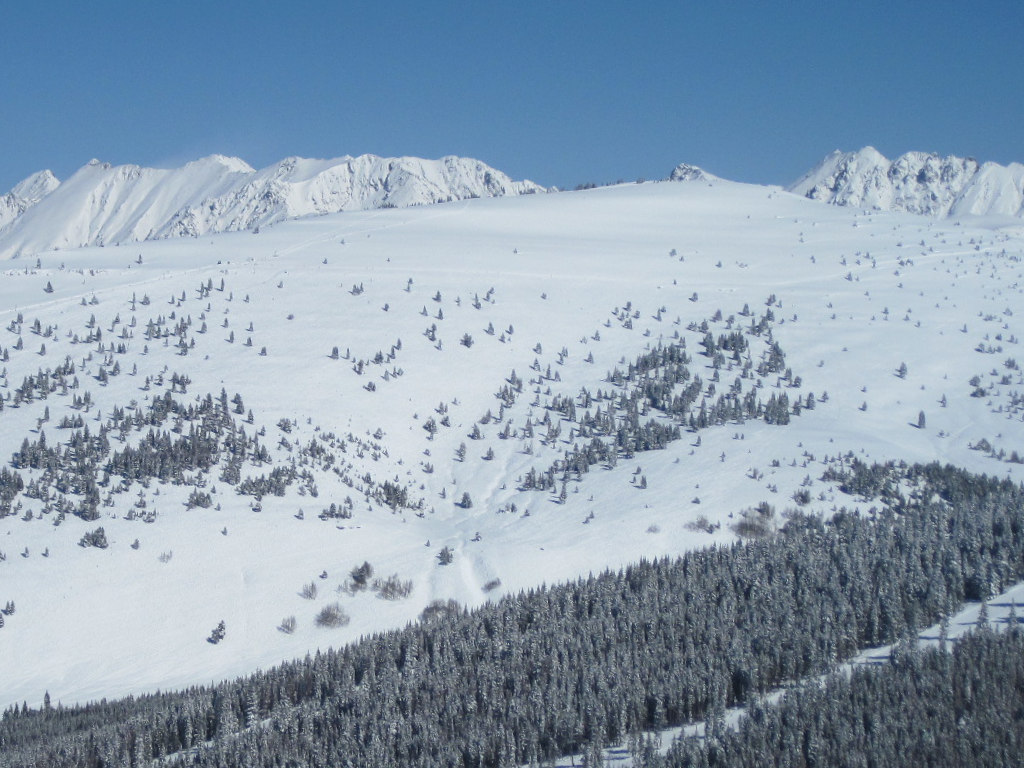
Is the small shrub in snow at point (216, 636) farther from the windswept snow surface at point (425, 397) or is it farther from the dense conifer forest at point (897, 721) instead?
the dense conifer forest at point (897, 721)

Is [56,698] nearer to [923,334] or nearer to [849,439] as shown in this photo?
[849,439]

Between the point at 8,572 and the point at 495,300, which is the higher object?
the point at 495,300

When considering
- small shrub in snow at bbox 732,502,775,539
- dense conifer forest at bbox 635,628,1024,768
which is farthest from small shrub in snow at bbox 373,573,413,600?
dense conifer forest at bbox 635,628,1024,768

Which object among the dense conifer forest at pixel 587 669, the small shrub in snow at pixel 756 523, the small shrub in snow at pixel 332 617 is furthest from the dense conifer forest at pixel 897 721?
the small shrub in snow at pixel 756 523

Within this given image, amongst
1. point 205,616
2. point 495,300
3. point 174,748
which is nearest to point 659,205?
point 495,300

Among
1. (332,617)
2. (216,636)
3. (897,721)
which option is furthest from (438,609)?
(897,721)

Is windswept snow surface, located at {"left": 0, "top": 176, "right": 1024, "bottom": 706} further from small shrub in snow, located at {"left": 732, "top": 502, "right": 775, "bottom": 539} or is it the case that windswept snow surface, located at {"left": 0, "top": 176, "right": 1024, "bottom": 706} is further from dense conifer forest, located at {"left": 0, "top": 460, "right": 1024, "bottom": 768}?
dense conifer forest, located at {"left": 0, "top": 460, "right": 1024, "bottom": 768}
